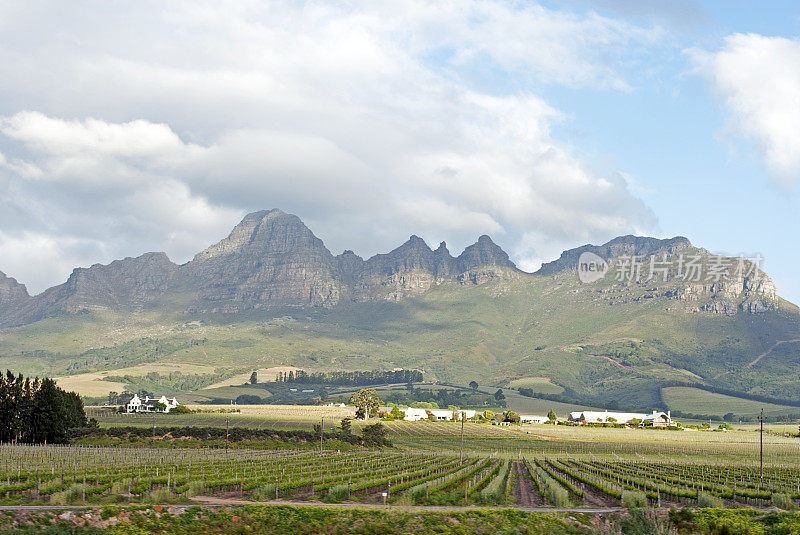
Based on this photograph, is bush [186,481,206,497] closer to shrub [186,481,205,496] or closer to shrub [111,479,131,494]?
shrub [186,481,205,496]

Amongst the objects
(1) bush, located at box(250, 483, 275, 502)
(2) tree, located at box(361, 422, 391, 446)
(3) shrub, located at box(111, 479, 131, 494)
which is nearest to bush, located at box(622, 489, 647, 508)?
(1) bush, located at box(250, 483, 275, 502)

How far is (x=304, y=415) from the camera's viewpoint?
19525cm

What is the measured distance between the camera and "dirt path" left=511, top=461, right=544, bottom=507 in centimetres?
5653

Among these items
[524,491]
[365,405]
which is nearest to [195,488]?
[524,491]

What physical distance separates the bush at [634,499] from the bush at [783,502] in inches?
383

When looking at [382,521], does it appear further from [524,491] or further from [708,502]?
[708,502]

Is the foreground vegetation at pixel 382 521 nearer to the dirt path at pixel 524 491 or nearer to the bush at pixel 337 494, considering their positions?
the bush at pixel 337 494

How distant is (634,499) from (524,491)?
9.94m

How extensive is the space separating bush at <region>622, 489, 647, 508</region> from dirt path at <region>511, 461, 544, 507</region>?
20.4 feet

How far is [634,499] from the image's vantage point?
56.9m

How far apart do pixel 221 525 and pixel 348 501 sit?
1416 centimetres

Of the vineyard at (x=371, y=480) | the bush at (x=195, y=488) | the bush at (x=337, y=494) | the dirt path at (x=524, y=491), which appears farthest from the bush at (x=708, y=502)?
the bush at (x=195, y=488)

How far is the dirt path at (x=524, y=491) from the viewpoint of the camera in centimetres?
5653

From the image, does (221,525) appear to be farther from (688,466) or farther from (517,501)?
(688,466)
